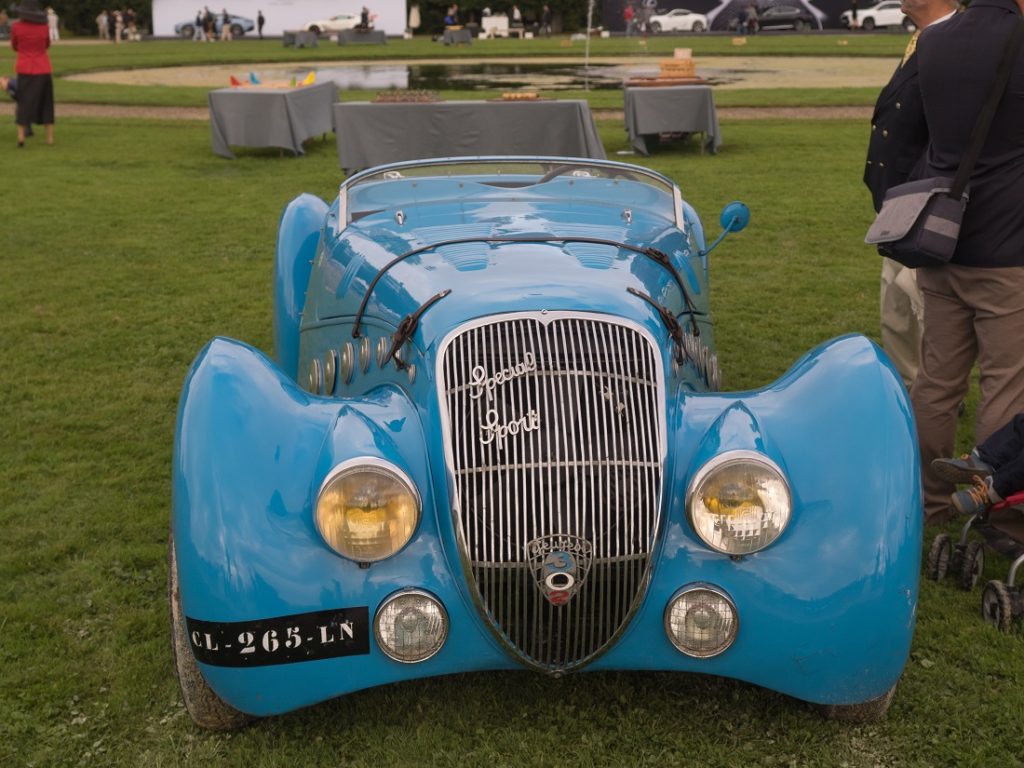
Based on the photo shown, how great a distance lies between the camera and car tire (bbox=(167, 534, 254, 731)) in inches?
126

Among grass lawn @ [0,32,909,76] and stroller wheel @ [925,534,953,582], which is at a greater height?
grass lawn @ [0,32,909,76]

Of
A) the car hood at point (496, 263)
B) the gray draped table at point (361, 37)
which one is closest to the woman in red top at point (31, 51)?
the car hood at point (496, 263)

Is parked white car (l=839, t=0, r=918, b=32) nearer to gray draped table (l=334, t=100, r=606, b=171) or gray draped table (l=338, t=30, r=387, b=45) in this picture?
gray draped table (l=338, t=30, r=387, b=45)

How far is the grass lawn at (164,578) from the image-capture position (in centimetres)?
322

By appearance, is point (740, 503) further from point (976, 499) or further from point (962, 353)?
point (962, 353)

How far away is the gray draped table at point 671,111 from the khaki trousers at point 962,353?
10.5m

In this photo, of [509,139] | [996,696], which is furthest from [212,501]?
[509,139]

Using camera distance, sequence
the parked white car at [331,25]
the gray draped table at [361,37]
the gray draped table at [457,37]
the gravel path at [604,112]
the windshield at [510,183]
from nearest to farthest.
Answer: the windshield at [510,183], the gravel path at [604,112], the gray draped table at [457,37], the gray draped table at [361,37], the parked white car at [331,25]

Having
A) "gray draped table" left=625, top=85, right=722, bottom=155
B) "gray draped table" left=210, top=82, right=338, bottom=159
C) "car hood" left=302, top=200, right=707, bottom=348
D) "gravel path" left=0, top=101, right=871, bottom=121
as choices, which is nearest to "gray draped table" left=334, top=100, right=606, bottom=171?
"gray draped table" left=625, top=85, right=722, bottom=155

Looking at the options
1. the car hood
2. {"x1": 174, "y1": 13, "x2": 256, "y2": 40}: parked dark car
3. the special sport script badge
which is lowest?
the special sport script badge

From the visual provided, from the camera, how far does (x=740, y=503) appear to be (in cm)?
298

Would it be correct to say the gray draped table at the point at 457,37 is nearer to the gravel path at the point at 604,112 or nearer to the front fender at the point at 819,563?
the gravel path at the point at 604,112

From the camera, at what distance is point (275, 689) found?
2982 millimetres

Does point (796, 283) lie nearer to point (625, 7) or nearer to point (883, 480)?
point (883, 480)
